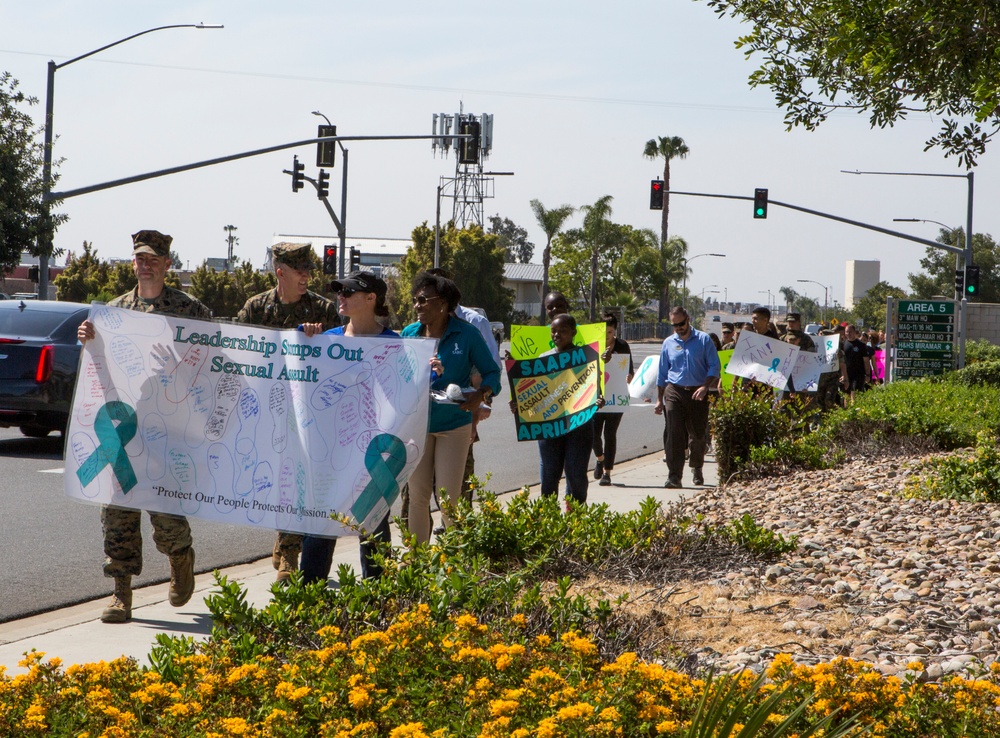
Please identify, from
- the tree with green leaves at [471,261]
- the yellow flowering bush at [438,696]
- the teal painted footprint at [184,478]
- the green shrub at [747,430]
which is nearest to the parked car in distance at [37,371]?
the green shrub at [747,430]

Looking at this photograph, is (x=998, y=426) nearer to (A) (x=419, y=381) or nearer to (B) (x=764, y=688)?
(A) (x=419, y=381)

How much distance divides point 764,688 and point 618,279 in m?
82.2

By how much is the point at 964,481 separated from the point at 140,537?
5.42 meters

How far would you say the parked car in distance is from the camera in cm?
1371

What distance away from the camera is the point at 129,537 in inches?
248

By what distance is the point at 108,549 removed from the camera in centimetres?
630

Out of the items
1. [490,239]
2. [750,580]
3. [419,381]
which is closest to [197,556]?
[419,381]

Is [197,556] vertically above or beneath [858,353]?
beneath

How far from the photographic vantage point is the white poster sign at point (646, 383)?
48.9 ft

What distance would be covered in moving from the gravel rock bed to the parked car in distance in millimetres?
7929

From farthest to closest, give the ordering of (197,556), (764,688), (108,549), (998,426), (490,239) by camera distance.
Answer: (490,239) < (998,426) < (197,556) < (108,549) < (764,688)

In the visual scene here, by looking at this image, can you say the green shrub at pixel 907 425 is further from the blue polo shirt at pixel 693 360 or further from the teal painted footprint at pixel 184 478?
the teal painted footprint at pixel 184 478

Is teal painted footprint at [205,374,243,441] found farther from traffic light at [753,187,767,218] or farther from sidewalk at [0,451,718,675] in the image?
traffic light at [753,187,767,218]

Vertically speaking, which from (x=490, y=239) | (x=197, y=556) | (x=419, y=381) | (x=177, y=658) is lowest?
(x=197, y=556)
